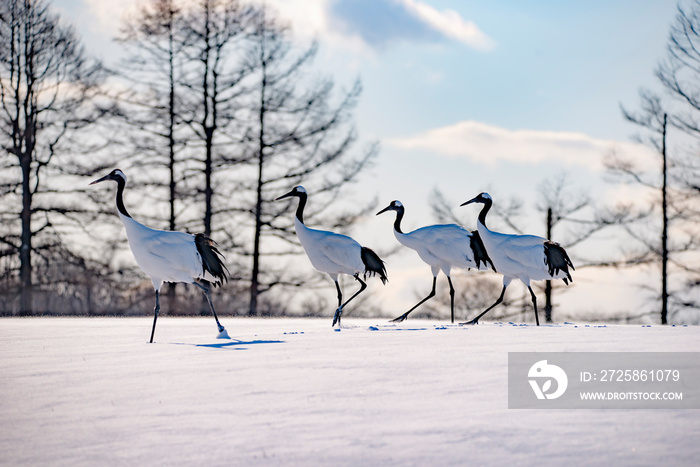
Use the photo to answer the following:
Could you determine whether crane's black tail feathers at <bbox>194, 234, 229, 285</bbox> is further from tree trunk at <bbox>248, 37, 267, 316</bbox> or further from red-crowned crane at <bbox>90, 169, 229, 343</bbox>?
tree trunk at <bbox>248, 37, 267, 316</bbox>

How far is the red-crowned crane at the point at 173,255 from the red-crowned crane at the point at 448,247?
13.2 ft

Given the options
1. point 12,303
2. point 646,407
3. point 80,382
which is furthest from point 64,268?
point 646,407

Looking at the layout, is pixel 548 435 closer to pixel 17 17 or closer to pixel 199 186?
pixel 199 186

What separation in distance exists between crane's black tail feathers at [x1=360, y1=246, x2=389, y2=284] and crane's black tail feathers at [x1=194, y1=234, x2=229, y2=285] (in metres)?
2.69

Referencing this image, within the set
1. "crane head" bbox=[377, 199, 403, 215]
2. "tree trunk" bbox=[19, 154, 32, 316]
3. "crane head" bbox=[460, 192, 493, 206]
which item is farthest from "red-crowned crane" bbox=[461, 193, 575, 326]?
"tree trunk" bbox=[19, 154, 32, 316]

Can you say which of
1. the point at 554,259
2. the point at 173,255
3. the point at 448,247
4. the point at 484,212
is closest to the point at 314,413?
the point at 173,255

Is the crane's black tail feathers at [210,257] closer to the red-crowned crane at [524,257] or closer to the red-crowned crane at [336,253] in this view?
the red-crowned crane at [336,253]

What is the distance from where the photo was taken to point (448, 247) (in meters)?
14.4

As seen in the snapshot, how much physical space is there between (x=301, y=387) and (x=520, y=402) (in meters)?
1.68

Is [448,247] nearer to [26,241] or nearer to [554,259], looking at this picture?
[554,259]

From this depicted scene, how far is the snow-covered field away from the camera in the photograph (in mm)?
4656

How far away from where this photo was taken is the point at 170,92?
22.6 m

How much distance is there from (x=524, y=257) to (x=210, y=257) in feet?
16.1

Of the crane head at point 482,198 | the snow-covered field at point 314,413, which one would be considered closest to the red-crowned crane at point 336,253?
the crane head at point 482,198
